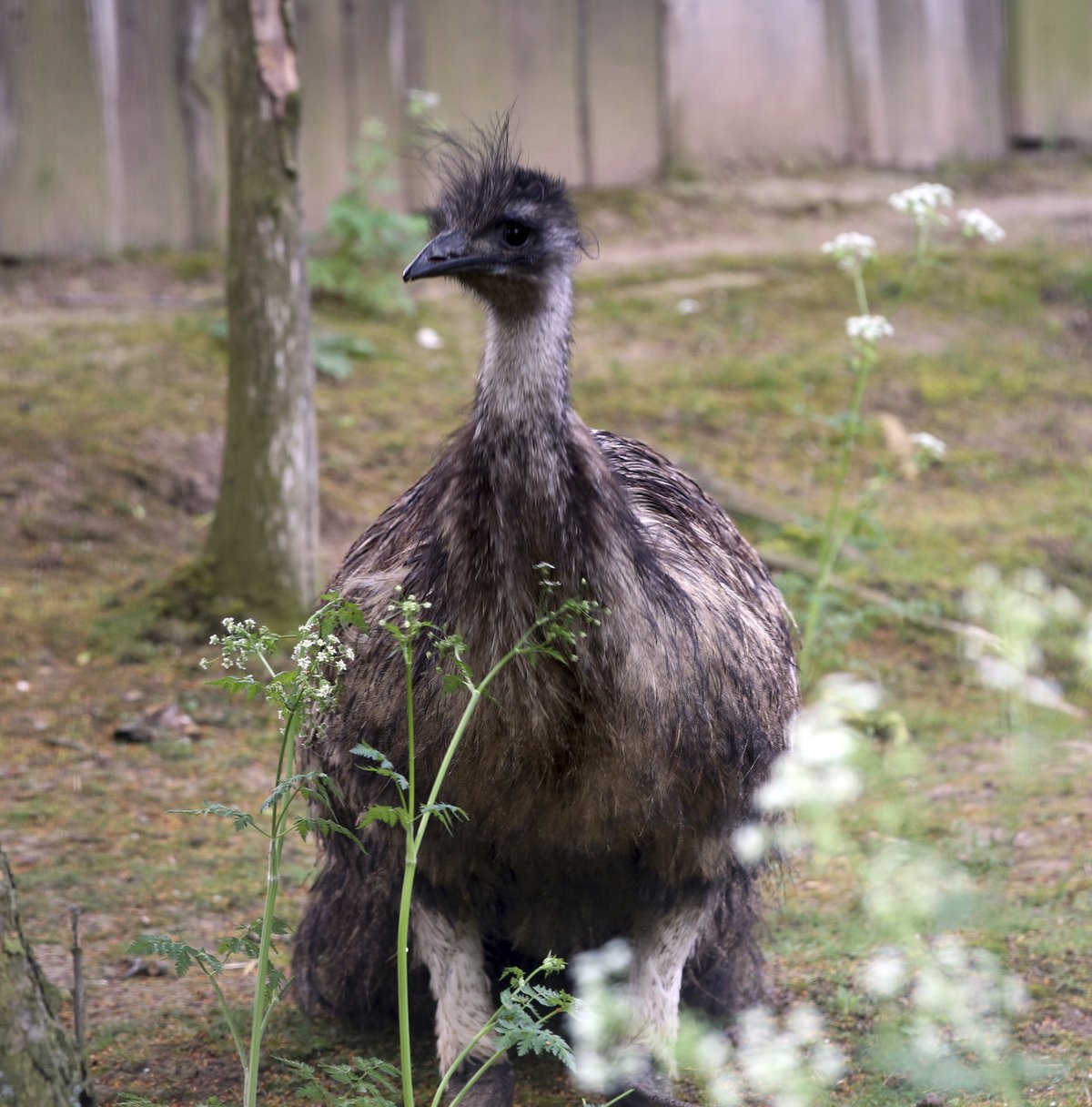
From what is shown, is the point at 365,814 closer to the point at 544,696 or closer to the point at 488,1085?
the point at 544,696

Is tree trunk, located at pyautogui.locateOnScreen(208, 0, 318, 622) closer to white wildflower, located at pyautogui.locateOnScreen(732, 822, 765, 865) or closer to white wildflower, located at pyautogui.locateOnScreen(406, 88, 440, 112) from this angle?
white wildflower, located at pyautogui.locateOnScreen(406, 88, 440, 112)

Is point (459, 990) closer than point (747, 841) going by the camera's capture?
No

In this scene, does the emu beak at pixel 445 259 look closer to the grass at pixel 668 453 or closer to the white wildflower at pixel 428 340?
the grass at pixel 668 453

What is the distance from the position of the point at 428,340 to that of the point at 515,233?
6.39 m

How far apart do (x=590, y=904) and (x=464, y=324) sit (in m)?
6.65

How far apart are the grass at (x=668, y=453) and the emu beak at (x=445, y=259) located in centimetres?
128

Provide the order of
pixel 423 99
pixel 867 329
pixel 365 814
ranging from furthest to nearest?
pixel 423 99, pixel 867 329, pixel 365 814

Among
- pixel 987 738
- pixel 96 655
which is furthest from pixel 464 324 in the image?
pixel 987 738

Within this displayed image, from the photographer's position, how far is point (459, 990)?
3574 millimetres

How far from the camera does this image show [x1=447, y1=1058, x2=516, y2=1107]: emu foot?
350 centimetres

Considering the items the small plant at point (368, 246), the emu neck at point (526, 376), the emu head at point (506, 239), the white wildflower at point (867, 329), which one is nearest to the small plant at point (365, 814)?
the emu neck at point (526, 376)

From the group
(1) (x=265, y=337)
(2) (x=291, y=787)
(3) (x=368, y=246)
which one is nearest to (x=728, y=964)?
(2) (x=291, y=787)

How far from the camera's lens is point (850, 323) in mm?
5352

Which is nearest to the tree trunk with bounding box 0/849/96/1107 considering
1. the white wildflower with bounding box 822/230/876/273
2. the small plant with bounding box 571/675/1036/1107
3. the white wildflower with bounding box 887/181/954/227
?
the small plant with bounding box 571/675/1036/1107
